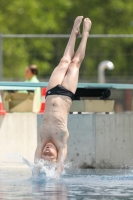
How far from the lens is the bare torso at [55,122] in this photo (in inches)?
542

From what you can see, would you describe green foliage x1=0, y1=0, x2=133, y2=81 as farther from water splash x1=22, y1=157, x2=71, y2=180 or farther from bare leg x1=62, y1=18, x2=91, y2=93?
water splash x1=22, y1=157, x2=71, y2=180

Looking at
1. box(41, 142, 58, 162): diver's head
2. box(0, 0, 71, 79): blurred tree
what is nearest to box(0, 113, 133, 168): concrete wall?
box(41, 142, 58, 162): diver's head

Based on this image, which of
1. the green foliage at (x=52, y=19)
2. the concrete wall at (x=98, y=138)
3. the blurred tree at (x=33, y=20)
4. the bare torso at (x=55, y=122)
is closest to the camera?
the bare torso at (x=55, y=122)

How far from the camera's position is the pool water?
10.8m

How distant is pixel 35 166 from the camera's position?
13.3m

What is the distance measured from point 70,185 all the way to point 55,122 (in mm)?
1925

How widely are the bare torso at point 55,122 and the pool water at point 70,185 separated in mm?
623

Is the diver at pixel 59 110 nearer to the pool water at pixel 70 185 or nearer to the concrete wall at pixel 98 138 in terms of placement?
the pool water at pixel 70 185

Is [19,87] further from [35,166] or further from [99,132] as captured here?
[35,166]

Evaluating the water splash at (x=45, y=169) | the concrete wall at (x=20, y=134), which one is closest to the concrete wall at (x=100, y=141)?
the concrete wall at (x=20, y=134)

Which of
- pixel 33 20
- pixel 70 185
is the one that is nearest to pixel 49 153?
pixel 70 185

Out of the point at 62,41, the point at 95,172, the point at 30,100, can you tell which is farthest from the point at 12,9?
the point at 95,172

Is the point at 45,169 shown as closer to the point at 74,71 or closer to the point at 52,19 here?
the point at 74,71

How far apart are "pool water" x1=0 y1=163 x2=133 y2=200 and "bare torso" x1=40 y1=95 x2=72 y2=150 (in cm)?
62
